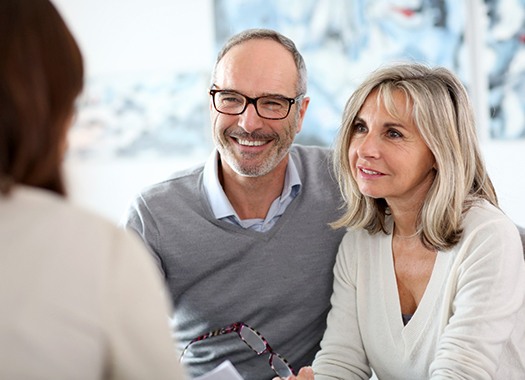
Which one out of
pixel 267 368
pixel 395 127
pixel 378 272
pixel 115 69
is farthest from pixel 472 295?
pixel 115 69

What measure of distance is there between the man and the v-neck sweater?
0.37ft

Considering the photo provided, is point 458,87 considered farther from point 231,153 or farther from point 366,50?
point 366,50

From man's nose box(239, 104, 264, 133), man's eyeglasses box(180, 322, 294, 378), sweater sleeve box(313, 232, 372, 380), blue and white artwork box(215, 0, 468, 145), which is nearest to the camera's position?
sweater sleeve box(313, 232, 372, 380)

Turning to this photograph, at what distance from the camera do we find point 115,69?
4391mm

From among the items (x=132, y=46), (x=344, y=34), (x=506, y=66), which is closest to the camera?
(x=506, y=66)

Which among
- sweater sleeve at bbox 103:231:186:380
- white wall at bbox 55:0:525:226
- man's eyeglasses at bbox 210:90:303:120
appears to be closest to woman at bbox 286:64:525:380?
man's eyeglasses at bbox 210:90:303:120

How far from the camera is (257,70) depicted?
216cm

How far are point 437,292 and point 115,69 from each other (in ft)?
9.88

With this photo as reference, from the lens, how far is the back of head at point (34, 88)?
0.90 m

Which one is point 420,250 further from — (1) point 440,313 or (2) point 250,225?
(2) point 250,225

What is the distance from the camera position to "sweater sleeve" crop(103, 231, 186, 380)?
92 centimetres

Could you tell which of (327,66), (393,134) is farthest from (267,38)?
(327,66)

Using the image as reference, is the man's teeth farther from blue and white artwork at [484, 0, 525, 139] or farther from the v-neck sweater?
blue and white artwork at [484, 0, 525, 139]

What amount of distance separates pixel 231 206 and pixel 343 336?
465 millimetres
